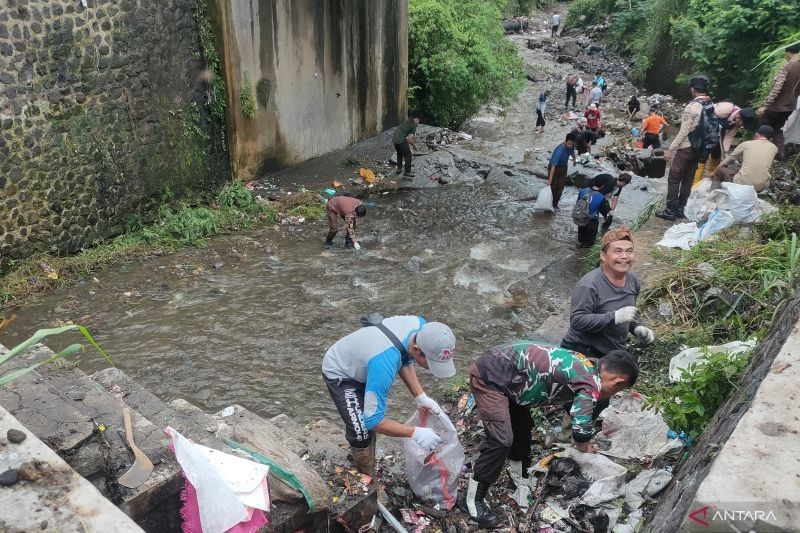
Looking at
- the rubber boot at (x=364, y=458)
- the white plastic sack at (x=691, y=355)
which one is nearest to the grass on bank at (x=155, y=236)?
the rubber boot at (x=364, y=458)

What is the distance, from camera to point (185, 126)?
8.45 meters

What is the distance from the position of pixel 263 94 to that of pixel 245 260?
→ 3.10m

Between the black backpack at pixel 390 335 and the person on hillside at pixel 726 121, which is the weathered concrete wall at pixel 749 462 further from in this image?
the person on hillside at pixel 726 121

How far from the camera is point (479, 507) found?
3.51 meters

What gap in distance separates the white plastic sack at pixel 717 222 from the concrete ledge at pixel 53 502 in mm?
5783

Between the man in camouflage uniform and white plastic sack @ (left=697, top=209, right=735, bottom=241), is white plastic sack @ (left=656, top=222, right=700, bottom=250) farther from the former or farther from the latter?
the man in camouflage uniform

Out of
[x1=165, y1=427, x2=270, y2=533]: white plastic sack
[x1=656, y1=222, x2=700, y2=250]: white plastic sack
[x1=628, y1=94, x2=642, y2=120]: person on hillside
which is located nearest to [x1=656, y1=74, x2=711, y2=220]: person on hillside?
[x1=656, y1=222, x2=700, y2=250]: white plastic sack

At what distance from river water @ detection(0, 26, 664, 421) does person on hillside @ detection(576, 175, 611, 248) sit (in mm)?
338

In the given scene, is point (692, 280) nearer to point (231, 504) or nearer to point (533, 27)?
point (231, 504)

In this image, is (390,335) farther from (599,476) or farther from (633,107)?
(633,107)

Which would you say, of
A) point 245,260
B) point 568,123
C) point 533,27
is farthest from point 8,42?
point 533,27

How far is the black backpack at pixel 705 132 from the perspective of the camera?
689 cm

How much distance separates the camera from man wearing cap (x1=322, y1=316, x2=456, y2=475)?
126 inches

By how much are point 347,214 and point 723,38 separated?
9.50 meters
